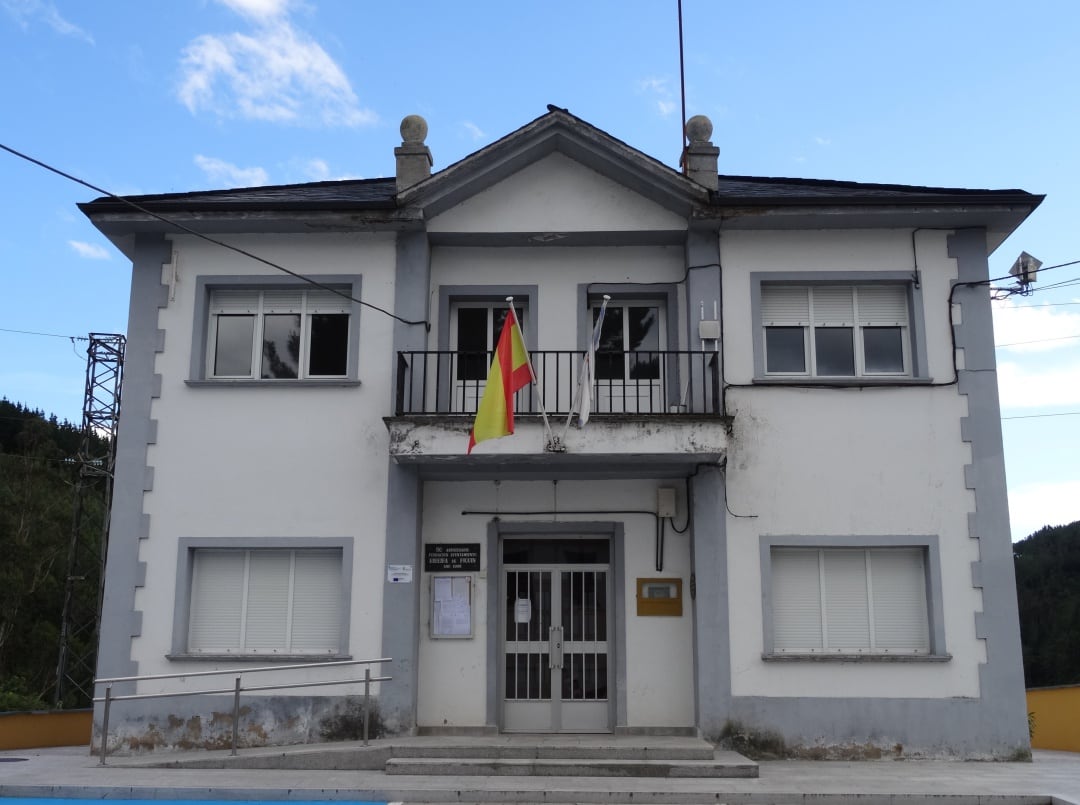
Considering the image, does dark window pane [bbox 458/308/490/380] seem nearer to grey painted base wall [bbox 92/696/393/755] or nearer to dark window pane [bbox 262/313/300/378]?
dark window pane [bbox 262/313/300/378]

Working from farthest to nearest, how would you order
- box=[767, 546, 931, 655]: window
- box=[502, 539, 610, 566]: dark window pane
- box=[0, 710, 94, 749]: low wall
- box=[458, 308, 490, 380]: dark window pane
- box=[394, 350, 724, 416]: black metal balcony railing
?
box=[0, 710, 94, 749]: low wall, box=[458, 308, 490, 380]: dark window pane, box=[502, 539, 610, 566]: dark window pane, box=[394, 350, 724, 416]: black metal balcony railing, box=[767, 546, 931, 655]: window

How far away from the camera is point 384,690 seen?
461 inches

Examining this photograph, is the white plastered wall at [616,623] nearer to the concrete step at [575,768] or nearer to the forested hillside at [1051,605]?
the concrete step at [575,768]

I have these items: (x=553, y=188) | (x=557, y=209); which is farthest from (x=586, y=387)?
(x=553, y=188)

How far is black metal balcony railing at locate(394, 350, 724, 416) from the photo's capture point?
12172mm

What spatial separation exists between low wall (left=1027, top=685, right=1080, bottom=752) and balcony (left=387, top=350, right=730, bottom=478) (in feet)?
27.1

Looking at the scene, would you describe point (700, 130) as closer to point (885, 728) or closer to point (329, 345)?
point (329, 345)

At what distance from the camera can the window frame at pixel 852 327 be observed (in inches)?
487

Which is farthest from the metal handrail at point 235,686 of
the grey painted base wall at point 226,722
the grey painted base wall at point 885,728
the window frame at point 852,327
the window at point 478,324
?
the window frame at point 852,327

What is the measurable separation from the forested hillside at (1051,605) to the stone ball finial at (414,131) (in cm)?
4017

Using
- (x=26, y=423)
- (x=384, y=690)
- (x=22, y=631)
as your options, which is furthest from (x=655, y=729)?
(x=26, y=423)

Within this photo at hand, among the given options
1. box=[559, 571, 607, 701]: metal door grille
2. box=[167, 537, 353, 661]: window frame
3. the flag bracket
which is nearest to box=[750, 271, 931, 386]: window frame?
the flag bracket

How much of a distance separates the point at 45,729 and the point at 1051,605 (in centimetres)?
4868

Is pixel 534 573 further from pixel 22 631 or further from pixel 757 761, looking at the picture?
pixel 22 631
